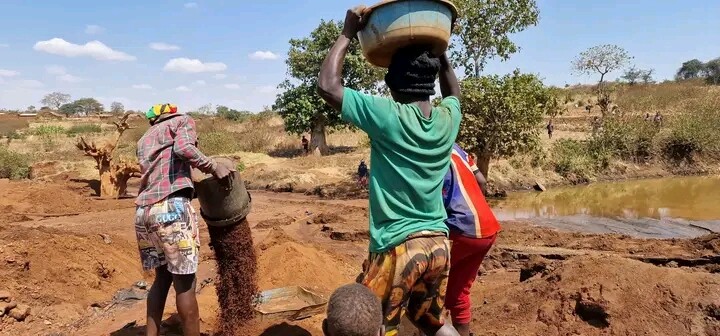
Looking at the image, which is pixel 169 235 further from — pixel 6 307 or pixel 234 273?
pixel 6 307

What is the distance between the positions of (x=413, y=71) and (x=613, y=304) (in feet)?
8.45

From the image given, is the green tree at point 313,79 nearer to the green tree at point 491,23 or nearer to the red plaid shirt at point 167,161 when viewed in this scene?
the green tree at point 491,23

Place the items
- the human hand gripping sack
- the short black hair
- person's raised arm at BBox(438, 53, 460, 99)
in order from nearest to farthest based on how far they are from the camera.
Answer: the short black hair → the human hand gripping sack → person's raised arm at BBox(438, 53, 460, 99)

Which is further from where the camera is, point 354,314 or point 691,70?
point 691,70

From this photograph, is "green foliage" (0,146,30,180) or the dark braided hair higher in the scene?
the dark braided hair

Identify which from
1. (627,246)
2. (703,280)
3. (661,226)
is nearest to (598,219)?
(661,226)

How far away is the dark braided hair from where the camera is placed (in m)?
2.15

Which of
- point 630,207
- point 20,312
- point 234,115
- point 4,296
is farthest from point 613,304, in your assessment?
point 234,115

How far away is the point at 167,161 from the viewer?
3006 mm

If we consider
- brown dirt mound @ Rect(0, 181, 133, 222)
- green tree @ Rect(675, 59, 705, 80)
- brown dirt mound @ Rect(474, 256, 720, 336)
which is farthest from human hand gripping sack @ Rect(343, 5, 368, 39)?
green tree @ Rect(675, 59, 705, 80)

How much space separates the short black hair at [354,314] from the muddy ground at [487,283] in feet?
6.04

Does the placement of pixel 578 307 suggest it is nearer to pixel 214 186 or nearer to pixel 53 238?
pixel 214 186

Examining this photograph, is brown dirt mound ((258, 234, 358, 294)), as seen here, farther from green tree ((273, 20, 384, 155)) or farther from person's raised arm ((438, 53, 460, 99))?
green tree ((273, 20, 384, 155))

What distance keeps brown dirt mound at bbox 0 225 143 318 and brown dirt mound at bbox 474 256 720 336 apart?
3536 millimetres
